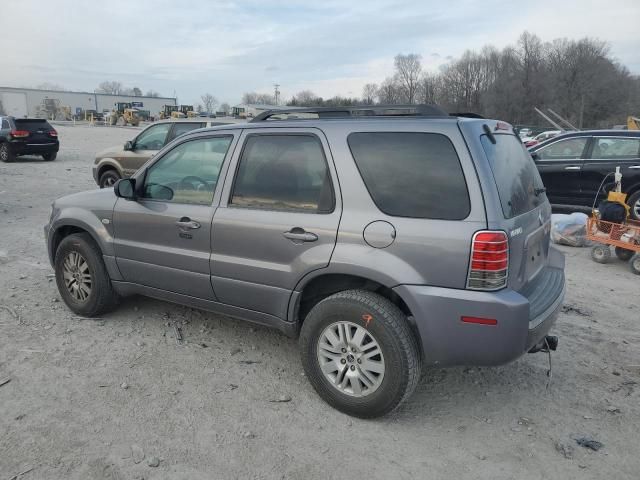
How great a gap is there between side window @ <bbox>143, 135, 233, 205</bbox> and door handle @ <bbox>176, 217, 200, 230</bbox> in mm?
153

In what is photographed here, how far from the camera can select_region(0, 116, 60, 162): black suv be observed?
17688 mm

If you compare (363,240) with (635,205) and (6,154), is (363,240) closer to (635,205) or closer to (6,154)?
(635,205)

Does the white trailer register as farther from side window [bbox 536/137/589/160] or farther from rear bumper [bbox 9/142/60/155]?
side window [bbox 536/137/589/160]

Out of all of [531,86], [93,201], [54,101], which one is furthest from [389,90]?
[93,201]

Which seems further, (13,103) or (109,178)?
(13,103)

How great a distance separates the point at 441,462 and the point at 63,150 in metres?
25.0

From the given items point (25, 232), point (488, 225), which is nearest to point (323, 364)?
point (488, 225)

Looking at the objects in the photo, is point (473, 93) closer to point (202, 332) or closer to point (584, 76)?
point (584, 76)

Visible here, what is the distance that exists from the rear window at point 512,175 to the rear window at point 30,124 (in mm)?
18860

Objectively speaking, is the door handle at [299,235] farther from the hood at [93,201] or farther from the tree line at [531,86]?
the tree line at [531,86]

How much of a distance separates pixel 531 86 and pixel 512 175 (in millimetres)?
87828

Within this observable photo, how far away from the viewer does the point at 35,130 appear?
18.2 metres

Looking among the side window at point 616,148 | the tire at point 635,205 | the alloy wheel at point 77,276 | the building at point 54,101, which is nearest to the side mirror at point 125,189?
the alloy wheel at point 77,276

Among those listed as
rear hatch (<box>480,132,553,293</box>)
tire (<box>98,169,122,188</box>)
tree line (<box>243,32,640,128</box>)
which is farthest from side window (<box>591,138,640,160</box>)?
tree line (<box>243,32,640,128</box>)
